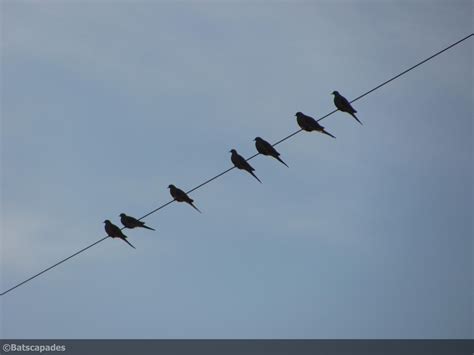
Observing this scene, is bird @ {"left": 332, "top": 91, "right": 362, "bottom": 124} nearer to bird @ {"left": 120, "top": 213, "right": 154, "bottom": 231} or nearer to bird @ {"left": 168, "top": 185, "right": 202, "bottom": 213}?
bird @ {"left": 168, "top": 185, "right": 202, "bottom": 213}

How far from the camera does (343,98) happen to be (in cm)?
1811

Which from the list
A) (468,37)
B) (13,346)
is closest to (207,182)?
(468,37)

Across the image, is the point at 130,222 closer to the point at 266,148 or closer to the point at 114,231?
the point at 114,231

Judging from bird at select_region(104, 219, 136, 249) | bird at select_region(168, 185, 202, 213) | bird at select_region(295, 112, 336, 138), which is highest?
bird at select_region(295, 112, 336, 138)

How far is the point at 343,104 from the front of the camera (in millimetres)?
18062

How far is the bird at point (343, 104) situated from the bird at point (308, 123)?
693mm

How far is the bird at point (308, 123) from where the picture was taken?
17848 mm

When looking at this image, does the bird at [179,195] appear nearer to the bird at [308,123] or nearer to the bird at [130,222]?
the bird at [130,222]

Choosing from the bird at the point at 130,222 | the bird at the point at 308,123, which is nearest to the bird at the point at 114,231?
the bird at the point at 130,222

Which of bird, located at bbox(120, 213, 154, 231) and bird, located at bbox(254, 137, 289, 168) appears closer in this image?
bird, located at bbox(254, 137, 289, 168)

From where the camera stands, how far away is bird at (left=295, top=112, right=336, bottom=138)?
17848 millimetres

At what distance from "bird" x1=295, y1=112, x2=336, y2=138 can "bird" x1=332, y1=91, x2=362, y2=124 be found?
0.69 meters

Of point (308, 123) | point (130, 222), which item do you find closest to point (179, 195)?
point (130, 222)

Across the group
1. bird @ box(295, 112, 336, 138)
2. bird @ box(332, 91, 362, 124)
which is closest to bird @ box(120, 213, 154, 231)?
bird @ box(295, 112, 336, 138)
